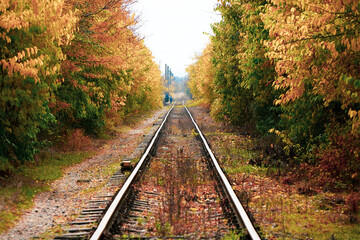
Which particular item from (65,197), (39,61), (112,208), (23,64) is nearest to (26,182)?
(65,197)

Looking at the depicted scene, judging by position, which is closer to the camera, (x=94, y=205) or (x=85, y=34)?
(x=94, y=205)

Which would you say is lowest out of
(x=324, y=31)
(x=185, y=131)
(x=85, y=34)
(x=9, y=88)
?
(x=185, y=131)

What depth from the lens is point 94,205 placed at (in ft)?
20.9

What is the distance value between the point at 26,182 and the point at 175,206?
382cm

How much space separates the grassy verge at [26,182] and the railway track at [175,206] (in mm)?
1719

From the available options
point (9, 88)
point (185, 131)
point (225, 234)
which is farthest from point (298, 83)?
point (185, 131)

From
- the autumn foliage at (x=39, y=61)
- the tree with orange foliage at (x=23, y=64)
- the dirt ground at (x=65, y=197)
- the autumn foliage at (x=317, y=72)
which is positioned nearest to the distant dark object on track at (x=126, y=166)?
the dirt ground at (x=65, y=197)

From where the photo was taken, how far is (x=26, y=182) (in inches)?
306

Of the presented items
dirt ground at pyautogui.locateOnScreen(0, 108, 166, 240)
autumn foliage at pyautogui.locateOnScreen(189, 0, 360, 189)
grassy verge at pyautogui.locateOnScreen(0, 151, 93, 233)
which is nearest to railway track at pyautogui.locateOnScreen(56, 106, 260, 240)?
dirt ground at pyautogui.locateOnScreen(0, 108, 166, 240)

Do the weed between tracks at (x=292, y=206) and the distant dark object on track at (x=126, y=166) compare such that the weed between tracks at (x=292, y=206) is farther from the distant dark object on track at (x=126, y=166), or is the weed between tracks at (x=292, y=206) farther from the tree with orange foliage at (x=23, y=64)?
the tree with orange foliage at (x=23, y=64)

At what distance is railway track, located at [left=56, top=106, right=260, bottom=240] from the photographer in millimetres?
5047

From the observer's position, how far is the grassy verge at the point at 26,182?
5.94m

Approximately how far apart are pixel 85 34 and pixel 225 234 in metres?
8.16

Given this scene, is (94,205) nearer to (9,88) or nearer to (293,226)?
(9,88)
